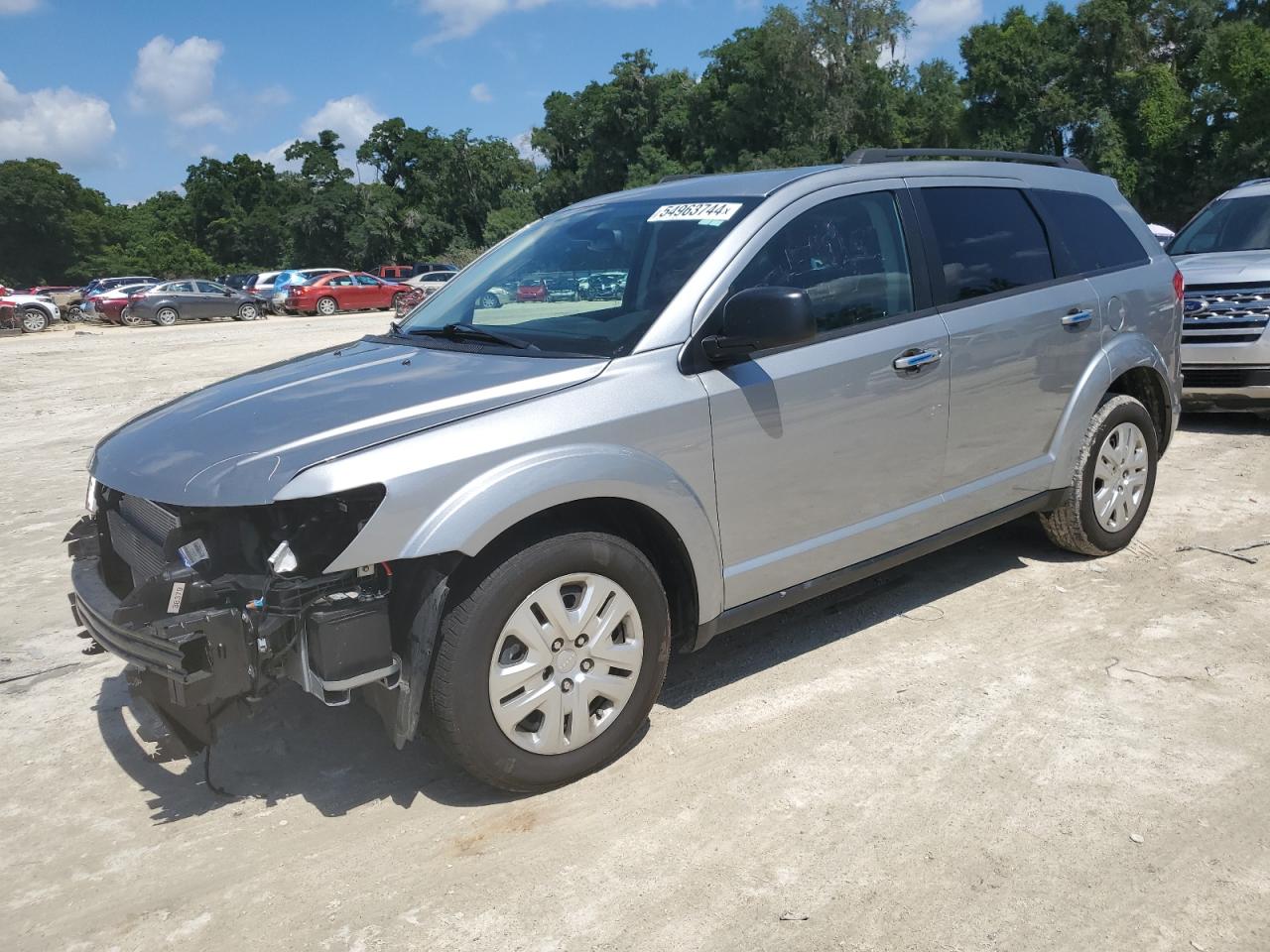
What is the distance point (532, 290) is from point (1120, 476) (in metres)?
3.12

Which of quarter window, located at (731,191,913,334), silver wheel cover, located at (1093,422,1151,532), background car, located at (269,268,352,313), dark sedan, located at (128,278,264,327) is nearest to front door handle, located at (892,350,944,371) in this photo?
quarter window, located at (731,191,913,334)

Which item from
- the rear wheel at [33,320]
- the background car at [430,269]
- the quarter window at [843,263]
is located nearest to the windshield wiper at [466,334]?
the quarter window at [843,263]

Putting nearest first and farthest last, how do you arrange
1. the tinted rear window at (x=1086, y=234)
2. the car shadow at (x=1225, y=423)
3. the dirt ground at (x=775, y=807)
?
1. the dirt ground at (x=775, y=807)
2. the tinted rear window at (x=1086, y=234)
3. the car shadow at (x=1225, y=423)

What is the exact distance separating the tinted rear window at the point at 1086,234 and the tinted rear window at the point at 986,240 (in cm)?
14

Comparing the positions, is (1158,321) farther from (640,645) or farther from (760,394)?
(640,645)

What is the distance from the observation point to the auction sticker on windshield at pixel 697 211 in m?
3.90

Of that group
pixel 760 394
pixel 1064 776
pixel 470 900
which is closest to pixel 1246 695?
pixel 1064 776

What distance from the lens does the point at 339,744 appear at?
3.82m

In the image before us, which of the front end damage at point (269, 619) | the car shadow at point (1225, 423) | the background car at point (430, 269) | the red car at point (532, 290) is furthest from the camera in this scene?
the background car at point (430, 269)

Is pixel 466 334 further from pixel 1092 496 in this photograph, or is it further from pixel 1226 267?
pixel 1226 267

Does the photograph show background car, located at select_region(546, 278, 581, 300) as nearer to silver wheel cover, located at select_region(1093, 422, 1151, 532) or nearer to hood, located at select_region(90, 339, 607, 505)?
hood, located at select_region(90, 339, 607, 505)

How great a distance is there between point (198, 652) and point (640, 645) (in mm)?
1336

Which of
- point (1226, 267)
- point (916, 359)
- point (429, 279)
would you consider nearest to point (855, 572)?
point (916, 359)

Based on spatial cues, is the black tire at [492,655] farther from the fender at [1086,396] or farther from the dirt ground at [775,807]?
the fender at [1086,396]
